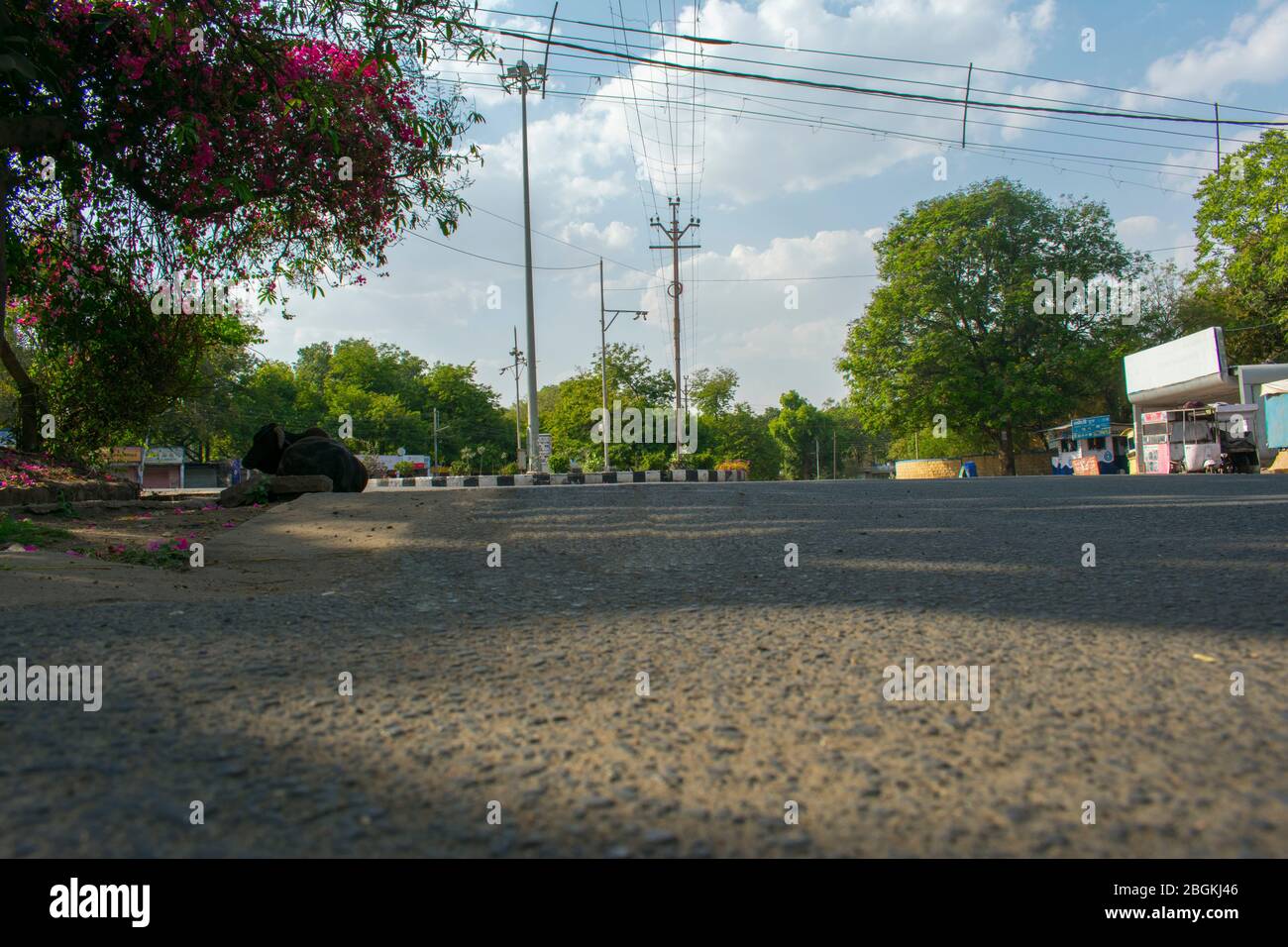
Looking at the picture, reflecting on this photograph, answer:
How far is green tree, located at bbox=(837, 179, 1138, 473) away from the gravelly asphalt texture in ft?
93.3

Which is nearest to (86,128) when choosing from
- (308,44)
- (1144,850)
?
(308,44)

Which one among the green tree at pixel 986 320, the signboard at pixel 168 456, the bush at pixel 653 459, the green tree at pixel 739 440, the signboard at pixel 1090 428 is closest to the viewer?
the signboard at pixel 1090 428

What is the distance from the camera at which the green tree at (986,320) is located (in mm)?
30234

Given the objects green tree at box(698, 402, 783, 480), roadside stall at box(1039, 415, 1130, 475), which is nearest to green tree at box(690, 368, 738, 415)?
green tree at box(698, 402, 783, 480)

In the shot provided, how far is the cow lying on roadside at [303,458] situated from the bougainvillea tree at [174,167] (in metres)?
1.24

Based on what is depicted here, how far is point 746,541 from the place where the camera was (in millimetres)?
4883

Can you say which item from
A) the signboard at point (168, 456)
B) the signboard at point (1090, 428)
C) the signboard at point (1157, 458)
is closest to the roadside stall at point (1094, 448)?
the signboard at point (1090, 428)

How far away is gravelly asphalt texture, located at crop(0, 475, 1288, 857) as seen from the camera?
1362 millimetres

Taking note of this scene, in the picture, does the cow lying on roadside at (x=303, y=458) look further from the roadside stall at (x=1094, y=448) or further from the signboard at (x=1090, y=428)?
the signboard at (x=1090, y=428)

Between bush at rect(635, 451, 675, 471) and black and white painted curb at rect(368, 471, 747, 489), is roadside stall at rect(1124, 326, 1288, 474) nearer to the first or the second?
black and white painted curb at rect(368, 471, 747, 489)

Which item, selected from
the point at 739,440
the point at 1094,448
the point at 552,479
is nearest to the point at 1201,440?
the point at 1094,448

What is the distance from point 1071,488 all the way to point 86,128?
1053cm

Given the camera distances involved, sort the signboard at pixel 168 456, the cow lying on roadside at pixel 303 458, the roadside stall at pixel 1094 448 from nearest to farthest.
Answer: the cow lying on roadside at pixel 303 458, the roadside stall at pixel 1094 448, the signboard at pixel 168 456
